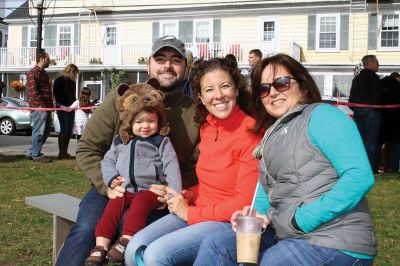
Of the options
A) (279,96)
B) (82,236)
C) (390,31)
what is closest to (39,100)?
(82,236)

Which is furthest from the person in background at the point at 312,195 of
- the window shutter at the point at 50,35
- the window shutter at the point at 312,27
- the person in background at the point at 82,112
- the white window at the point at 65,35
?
the window shutter at the point at 50,35

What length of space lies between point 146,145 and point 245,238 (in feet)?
3.87

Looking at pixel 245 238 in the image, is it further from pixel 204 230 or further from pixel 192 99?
pixel 192 99

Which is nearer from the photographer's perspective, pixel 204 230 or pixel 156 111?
pixel 204 230

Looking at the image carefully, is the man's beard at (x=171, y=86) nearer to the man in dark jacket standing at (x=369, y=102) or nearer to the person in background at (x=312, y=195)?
the person in background at (x=312, y=195)

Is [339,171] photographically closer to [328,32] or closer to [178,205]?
[178,205]

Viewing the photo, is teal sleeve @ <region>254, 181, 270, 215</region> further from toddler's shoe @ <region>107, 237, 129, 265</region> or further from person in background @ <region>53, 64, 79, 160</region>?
person in background @ <region>53, 64, 79, 160</region>

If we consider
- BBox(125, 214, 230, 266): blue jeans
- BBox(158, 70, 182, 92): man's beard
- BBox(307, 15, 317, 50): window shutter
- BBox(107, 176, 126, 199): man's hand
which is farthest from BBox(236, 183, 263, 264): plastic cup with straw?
BBox(307, 15, 317, 50): window shutter

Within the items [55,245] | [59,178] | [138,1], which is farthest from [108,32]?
[55,245]

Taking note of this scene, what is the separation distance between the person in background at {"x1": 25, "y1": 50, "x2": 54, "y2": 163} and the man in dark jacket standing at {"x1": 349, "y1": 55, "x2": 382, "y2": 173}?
230 inches

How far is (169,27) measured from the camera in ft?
100

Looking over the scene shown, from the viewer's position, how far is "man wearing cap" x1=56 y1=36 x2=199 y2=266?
3572 mm

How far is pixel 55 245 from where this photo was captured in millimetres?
4145

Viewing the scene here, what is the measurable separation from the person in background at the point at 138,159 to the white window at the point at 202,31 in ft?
87.0
